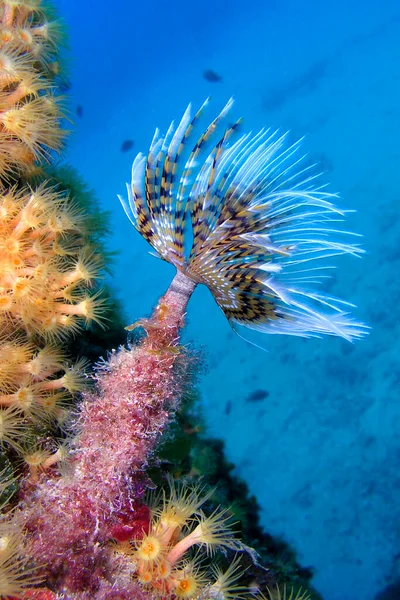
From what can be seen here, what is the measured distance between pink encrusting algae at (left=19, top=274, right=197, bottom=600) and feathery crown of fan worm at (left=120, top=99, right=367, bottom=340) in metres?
0.60

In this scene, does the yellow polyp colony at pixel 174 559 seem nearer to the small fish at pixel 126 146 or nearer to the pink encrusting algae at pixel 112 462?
the pink encrusting algae at pixel 112 462

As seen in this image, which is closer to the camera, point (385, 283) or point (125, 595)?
point (125, 595)

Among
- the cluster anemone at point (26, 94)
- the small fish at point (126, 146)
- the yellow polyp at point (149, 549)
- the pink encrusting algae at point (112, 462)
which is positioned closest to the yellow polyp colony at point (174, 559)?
the yellow polyp at point (149, 549)

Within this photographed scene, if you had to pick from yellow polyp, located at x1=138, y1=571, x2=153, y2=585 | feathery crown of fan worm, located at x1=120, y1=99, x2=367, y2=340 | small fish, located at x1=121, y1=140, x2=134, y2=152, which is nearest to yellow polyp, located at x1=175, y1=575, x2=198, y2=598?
yellow polyp, located at x1=138, y1=571, x2=153, y2=585

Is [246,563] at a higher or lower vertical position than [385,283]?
lower

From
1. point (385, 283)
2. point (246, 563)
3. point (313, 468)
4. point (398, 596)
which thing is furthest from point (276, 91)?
point (246, 563)

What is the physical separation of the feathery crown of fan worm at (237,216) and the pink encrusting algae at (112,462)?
0.60 metres

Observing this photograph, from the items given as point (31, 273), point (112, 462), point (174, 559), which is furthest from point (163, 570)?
point (31, 273)

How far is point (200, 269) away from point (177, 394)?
0.92 m

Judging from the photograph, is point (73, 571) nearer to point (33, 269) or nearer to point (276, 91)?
point (33, 269)

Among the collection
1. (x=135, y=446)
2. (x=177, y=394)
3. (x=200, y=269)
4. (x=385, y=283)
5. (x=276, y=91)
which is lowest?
(x=135, y=446)

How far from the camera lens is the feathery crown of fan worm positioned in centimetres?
290

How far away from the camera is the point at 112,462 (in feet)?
9.47

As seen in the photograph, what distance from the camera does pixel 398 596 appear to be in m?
13.6
